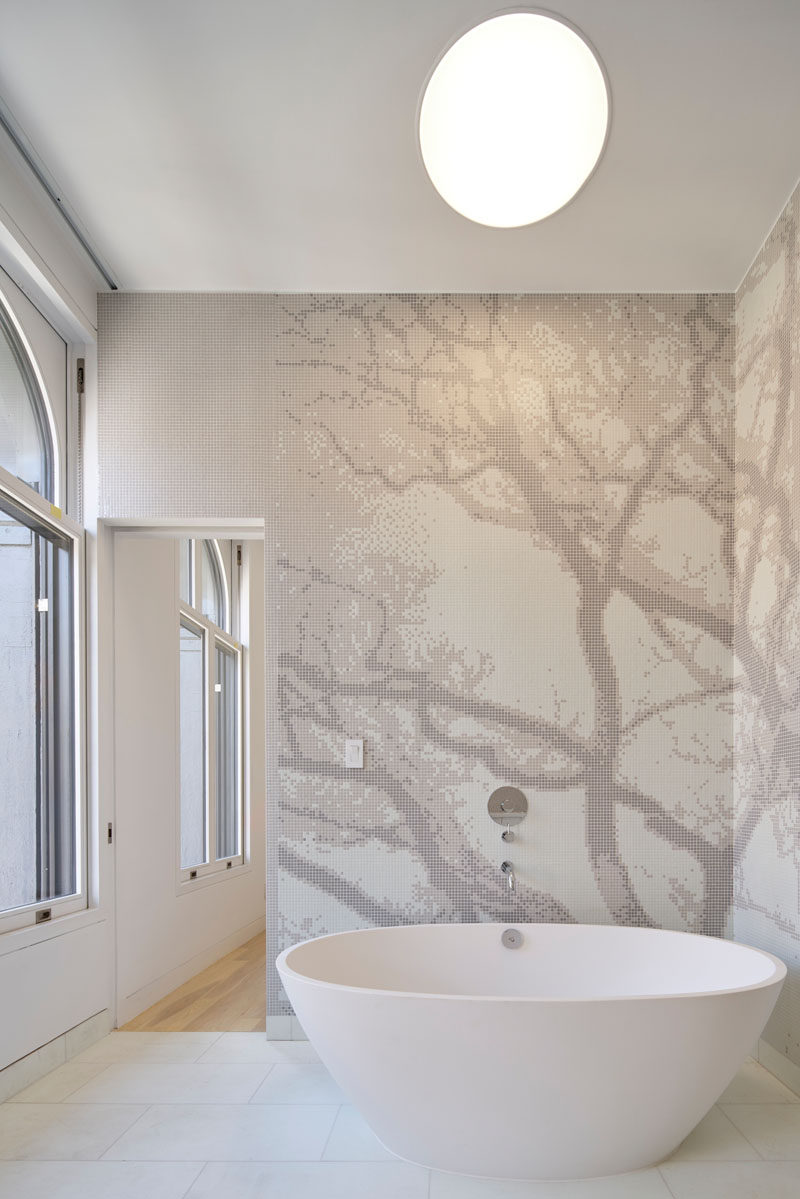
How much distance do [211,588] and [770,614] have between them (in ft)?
10.9

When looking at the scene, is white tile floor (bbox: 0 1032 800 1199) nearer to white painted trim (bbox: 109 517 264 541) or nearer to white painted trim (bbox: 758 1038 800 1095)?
white painted trim (bbox: 758 1038 800 1095)

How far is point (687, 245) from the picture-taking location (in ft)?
11.8

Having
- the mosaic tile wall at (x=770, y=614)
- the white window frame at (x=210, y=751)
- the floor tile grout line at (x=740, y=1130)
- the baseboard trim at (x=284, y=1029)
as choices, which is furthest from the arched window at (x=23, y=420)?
the floor tile grout line at (x=740, y=1130)

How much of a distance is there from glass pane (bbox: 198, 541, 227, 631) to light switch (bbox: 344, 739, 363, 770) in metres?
1.98

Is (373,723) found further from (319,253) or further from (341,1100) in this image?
(319,253)

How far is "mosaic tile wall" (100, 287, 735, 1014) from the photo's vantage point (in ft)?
12.2

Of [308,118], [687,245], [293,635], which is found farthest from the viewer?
[293,635]

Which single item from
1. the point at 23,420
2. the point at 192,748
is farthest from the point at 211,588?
the point at 23,420

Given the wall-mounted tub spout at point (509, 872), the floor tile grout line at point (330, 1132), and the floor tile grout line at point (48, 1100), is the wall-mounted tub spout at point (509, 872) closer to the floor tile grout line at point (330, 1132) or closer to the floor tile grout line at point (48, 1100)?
the floor tile grout line at point (330, 1132)

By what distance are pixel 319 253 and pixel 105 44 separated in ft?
3.88

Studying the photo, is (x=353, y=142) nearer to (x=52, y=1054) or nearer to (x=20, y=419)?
(x=20, y=419)

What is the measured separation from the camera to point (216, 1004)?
4.24 m

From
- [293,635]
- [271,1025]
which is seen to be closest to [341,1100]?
[271,1025]

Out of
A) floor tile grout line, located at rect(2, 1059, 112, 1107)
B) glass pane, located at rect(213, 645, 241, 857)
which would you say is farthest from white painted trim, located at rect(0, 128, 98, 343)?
floor tile grout line, located at rect(2, 1059, 112, 1107)
